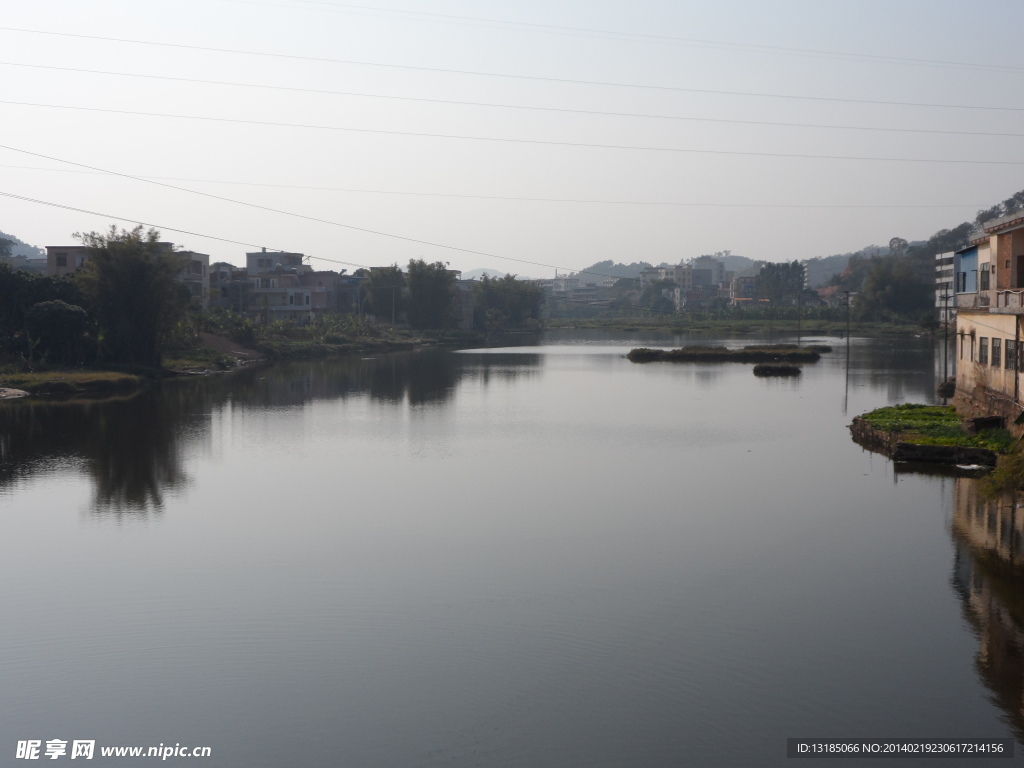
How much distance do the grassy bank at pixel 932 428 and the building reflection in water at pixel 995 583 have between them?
6.38 ft

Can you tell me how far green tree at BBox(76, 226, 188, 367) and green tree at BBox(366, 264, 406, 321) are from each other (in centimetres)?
3564

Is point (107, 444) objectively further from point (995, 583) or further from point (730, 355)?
point (730, 355)

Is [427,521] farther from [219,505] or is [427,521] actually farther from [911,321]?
[911,321]

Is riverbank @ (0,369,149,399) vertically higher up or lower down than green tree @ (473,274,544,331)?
lower down

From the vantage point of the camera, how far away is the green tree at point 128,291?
3759cm

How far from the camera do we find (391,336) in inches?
2657

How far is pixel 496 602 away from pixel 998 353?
1291 centimetres

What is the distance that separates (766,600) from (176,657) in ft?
19.1

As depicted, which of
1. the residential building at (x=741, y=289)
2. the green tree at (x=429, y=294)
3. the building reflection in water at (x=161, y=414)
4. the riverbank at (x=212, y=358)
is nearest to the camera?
the building reflection in water at (x=161, y=414)

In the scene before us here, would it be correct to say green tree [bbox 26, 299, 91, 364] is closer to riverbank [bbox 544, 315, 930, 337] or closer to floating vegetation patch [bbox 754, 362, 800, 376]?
floating vegetation patch [bbox 754, 362, 800, 376]

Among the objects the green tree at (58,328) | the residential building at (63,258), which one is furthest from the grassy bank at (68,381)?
the residential building at (63,258)

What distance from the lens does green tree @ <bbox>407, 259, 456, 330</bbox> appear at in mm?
74231

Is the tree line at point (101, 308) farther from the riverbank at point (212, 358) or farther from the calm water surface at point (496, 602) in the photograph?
the calm water surface at point (496, 602)

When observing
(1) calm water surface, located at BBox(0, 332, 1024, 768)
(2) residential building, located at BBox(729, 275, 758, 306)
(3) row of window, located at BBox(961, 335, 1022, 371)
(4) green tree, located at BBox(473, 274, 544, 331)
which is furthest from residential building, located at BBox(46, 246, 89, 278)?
(2) residential building, located at BBox(729, 275, 758, 306)
